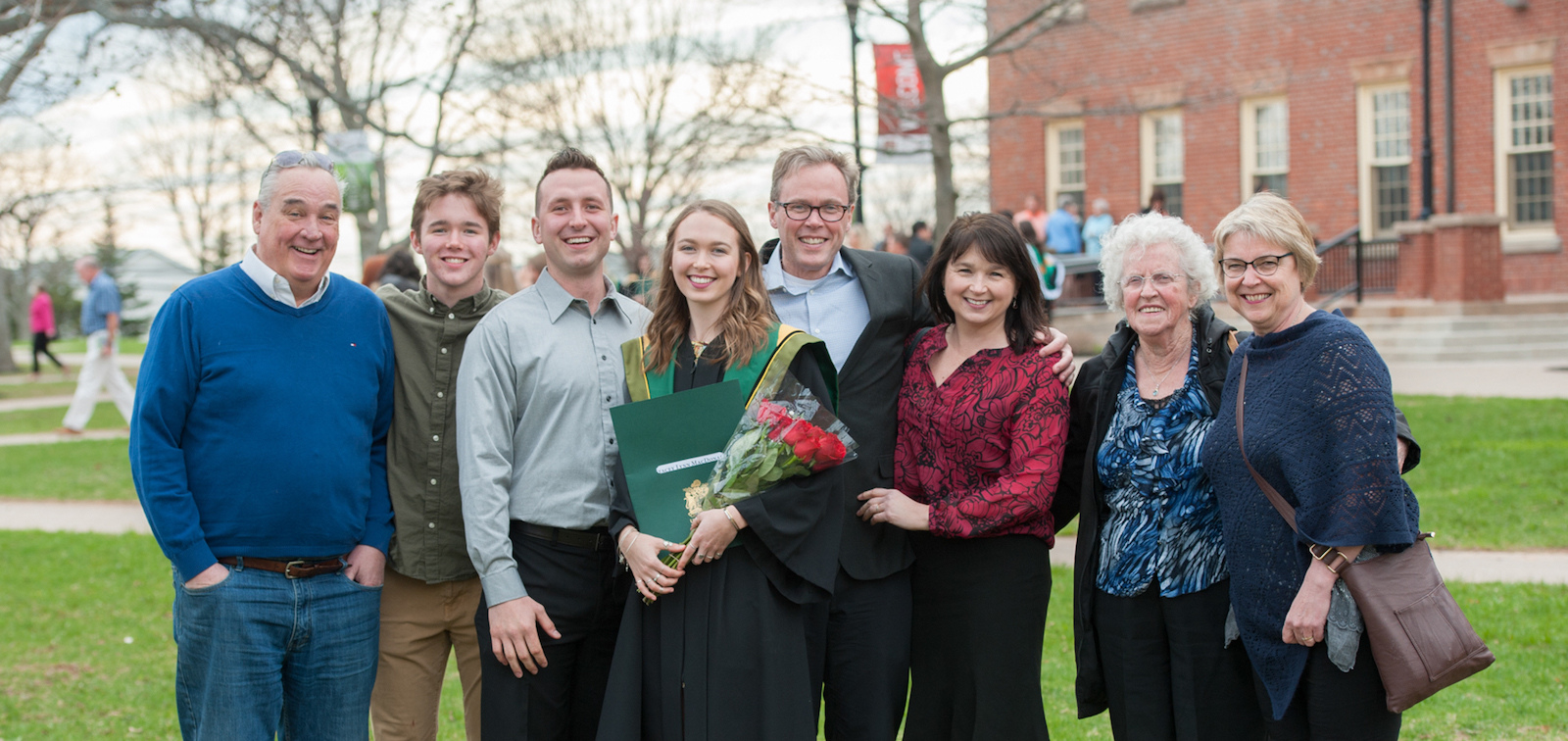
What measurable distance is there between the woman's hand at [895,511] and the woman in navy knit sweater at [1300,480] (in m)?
0.89

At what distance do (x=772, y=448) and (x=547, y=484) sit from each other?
76cm

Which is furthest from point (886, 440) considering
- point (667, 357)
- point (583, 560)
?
point (583, 560)

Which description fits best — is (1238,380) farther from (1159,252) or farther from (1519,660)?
(1519,660)

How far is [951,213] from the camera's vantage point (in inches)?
516

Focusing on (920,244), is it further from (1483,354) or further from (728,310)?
(728,310)

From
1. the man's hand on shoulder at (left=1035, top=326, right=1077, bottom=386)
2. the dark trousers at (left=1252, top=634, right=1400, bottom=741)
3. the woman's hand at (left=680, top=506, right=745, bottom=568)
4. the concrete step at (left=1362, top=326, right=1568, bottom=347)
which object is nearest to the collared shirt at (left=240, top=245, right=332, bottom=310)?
the woman's hand at (left=680, top=506, right=745, bottom=568)

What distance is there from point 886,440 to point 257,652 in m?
2.05

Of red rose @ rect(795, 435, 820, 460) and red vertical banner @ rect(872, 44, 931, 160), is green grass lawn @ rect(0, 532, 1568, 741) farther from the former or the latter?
red vertical banner @ rect(872, 44, 931, 160)

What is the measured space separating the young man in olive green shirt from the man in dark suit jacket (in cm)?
106

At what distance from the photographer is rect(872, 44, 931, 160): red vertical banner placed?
1276 cm

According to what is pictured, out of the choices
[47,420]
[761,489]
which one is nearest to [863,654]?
[761,489]

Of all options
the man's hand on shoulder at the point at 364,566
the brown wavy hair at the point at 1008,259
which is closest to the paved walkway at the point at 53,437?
the man's hand on shoulder at the point at 364,566

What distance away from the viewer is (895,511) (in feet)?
12.2

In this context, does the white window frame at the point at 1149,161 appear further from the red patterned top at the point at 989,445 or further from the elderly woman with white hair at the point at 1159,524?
the red patterned top at the point at 989,445
